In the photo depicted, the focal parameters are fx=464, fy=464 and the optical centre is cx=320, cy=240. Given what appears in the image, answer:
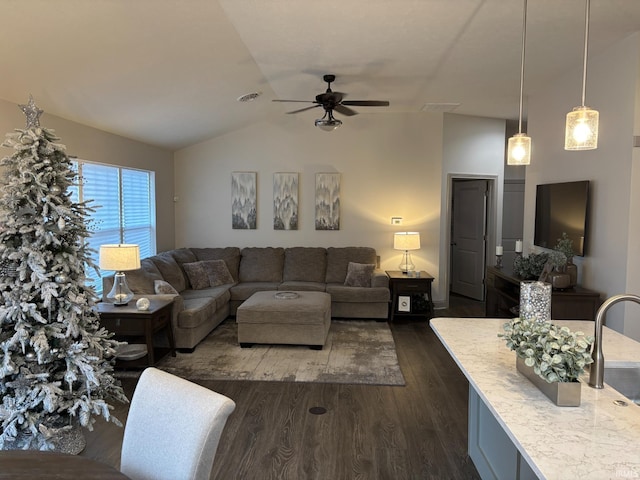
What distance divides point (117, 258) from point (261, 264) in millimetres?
2872

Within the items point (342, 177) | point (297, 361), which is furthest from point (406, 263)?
point (297, 361)

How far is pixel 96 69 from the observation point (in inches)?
140

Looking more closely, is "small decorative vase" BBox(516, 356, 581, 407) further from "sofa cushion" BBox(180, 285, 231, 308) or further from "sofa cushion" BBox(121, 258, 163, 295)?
"sofa cushion" BBox(180, 285, 231, 308)

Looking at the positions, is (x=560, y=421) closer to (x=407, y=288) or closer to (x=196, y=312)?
(x=196, y=312)

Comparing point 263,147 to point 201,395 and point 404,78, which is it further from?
point 201,395

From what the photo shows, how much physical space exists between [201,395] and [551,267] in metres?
3.73

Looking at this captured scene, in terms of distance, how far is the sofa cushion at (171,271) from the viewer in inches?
227

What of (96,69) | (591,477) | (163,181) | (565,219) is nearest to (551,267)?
(565,219)

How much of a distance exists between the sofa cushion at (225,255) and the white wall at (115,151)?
526 mm

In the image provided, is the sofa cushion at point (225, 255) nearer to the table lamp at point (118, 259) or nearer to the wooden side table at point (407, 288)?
the wooden side table at point (407, 288)

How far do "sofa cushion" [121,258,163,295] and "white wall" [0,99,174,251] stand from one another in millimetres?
1235

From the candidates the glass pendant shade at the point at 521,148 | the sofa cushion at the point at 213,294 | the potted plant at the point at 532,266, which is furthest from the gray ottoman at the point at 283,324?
the glass pendant shade at the point at 521,148

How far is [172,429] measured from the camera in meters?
1.52

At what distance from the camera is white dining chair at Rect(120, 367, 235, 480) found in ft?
4.78
